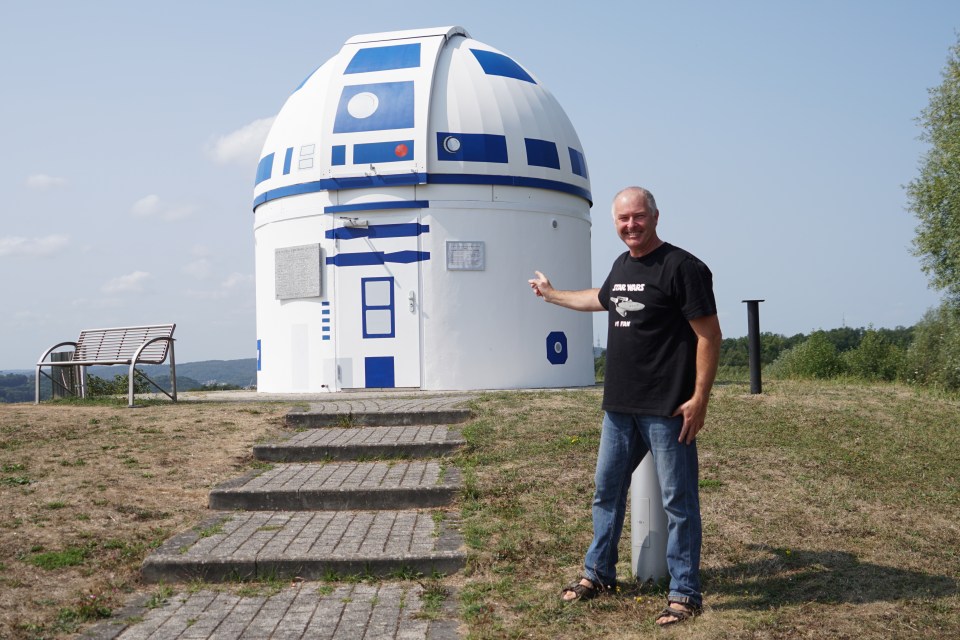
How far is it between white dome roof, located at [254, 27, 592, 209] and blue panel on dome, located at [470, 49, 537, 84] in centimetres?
3

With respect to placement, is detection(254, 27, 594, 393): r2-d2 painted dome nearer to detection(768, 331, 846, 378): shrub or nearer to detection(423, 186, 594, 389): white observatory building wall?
detection(423, 186, 594, 389): white observatory building wall

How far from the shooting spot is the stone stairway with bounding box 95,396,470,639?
4.30m

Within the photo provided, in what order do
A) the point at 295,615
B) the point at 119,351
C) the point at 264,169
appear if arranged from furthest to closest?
the point at 264,169
the point at 119,351
the point at 295,615

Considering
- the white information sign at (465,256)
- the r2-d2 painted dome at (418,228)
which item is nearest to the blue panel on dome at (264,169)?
the r2-d2 painted dome at (418,228)

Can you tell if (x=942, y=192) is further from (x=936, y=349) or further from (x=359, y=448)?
(x=359, y=448)

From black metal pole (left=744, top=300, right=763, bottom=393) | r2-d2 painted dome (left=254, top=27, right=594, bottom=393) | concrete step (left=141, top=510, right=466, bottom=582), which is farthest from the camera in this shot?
r2-d2 painted dome (left=254, top=27, right=594, bottom=393)

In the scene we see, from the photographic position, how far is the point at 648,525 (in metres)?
4.66

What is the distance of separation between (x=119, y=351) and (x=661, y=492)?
10349 millimetres

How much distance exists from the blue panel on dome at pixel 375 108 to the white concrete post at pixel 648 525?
33.7 feet

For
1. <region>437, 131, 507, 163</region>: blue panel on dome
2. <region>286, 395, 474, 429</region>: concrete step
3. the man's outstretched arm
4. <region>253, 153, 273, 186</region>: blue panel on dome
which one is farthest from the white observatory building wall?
the man's outstretched arm

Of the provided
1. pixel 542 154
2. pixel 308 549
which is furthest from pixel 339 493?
pixel 542 154

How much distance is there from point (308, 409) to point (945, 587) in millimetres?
7291

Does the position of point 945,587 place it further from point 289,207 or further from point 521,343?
point 289,207

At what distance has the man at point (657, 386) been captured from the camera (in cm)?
416
